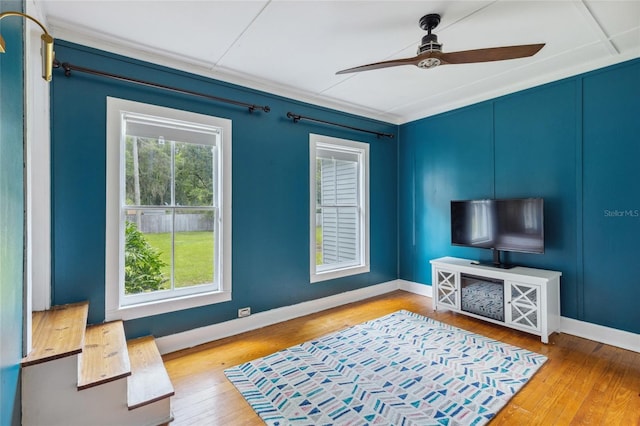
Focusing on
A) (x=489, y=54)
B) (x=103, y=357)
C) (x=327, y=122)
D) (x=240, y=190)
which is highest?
(x=327, y=122)

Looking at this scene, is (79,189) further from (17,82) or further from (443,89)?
(443,89)

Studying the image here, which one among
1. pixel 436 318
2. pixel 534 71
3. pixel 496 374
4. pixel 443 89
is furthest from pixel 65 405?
pixel 534 71

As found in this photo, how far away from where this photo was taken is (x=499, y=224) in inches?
135

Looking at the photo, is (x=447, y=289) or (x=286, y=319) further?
(x=447, y=289)

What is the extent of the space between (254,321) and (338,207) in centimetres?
181

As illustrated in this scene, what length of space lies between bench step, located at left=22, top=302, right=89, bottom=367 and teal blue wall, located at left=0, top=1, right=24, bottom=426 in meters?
0.13

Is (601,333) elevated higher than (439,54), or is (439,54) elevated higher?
(439,54)

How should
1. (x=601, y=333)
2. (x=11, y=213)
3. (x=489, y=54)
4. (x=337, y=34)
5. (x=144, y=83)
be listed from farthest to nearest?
(x=601, y=333)
(x=144, y=83)
(x=337, y=34)
(x=489, y=54)
(x=11, y=213)

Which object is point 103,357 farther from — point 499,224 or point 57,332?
point 499,224

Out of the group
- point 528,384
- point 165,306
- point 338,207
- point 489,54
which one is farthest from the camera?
point 338,207

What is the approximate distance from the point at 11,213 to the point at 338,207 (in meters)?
3.27

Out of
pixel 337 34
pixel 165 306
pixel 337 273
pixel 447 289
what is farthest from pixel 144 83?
pixel 447 289

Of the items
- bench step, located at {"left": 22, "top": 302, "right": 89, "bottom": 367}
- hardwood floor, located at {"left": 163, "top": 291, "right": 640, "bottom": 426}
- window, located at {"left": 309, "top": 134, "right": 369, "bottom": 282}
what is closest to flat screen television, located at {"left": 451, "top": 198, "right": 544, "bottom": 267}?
hardwood floor, located at {"left": 163, "top": 291, "right": 640, "bottom": 426}

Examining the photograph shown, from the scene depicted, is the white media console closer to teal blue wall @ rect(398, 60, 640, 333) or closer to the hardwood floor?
the hardwood floor
